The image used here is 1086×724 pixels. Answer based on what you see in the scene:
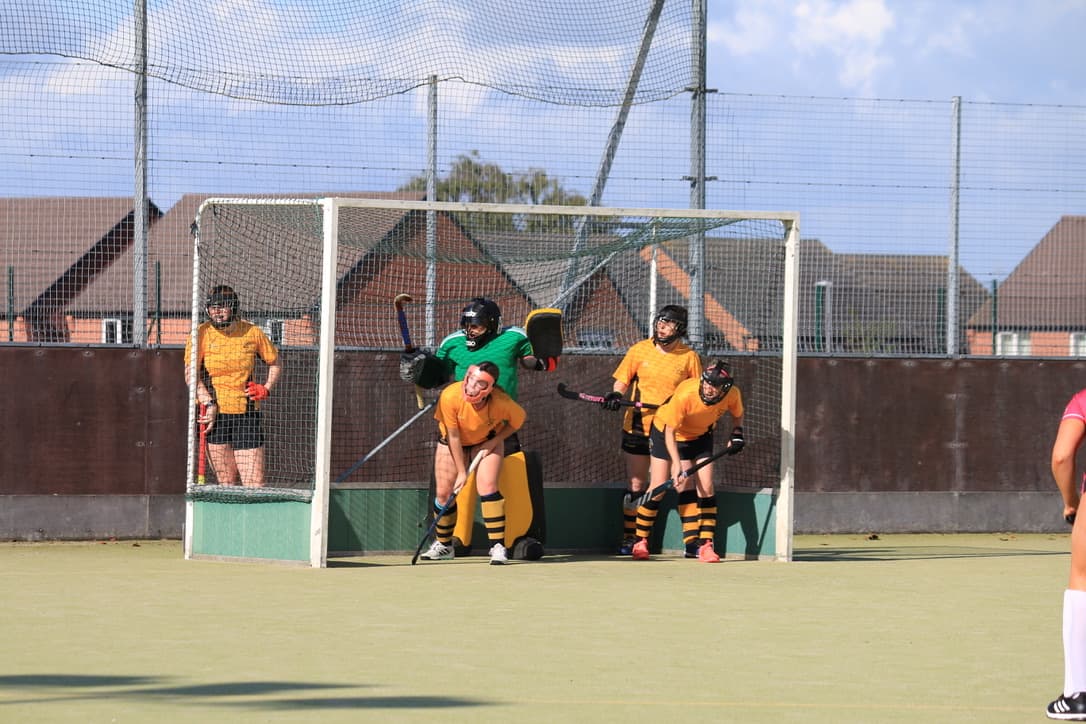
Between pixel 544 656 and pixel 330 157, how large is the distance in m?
5.64

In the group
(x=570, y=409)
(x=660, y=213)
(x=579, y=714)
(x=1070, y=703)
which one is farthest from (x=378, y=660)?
(x=570, y=409)

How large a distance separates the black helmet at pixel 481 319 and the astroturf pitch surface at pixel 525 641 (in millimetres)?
1355

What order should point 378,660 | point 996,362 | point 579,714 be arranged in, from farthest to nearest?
point 996,362 → point 378,660 → point 579,714

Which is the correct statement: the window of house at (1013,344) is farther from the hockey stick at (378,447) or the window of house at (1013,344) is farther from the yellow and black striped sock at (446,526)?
the yellow and black striped sock at (446,526)

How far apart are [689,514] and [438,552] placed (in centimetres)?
156

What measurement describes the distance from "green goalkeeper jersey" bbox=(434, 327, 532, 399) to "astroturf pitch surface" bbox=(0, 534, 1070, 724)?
1153 millimetres

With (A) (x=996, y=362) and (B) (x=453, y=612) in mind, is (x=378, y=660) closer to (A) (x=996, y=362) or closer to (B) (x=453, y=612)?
(B) (x=453, y=612)

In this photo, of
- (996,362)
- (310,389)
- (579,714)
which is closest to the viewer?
(579,714)

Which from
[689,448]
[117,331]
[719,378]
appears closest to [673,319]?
[719,378]

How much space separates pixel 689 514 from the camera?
382 inches

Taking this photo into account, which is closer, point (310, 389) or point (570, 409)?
point (310, 389)

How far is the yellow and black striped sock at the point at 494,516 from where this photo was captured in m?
9.16

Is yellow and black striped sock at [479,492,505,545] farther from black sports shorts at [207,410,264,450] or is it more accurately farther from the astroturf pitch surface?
black sports shorts at [207,410,264,450]

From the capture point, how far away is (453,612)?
6809 mm
